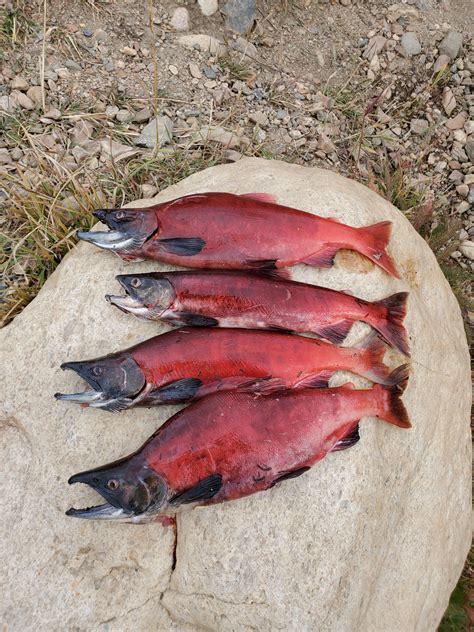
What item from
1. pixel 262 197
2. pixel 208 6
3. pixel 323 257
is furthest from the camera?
pixel 208 6

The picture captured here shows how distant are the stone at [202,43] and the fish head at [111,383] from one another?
12.3 ft

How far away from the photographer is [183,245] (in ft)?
11.9

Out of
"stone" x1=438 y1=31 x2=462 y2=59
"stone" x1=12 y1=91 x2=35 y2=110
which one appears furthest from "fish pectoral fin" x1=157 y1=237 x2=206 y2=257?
"stone" x1=438 y1=31 x2=462 y2=59

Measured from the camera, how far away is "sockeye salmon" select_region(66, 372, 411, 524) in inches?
120

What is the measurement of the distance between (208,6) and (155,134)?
1729 millimetres

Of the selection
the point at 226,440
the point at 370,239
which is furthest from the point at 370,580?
the point at 370,239

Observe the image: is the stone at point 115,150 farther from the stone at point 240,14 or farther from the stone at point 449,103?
the stone at point 449,103

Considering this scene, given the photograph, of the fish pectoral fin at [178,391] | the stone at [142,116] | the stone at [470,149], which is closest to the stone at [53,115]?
the stone at [142,116]

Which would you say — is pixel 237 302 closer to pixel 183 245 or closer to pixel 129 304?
pixel 183 245

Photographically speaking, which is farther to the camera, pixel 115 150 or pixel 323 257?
pixel 115 150

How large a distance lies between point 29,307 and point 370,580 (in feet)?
8.44

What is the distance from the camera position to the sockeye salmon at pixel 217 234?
3.65 meters

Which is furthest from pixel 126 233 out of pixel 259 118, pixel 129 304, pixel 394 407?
pixel 259 118

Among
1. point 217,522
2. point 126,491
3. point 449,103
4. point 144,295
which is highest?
point 449,103
